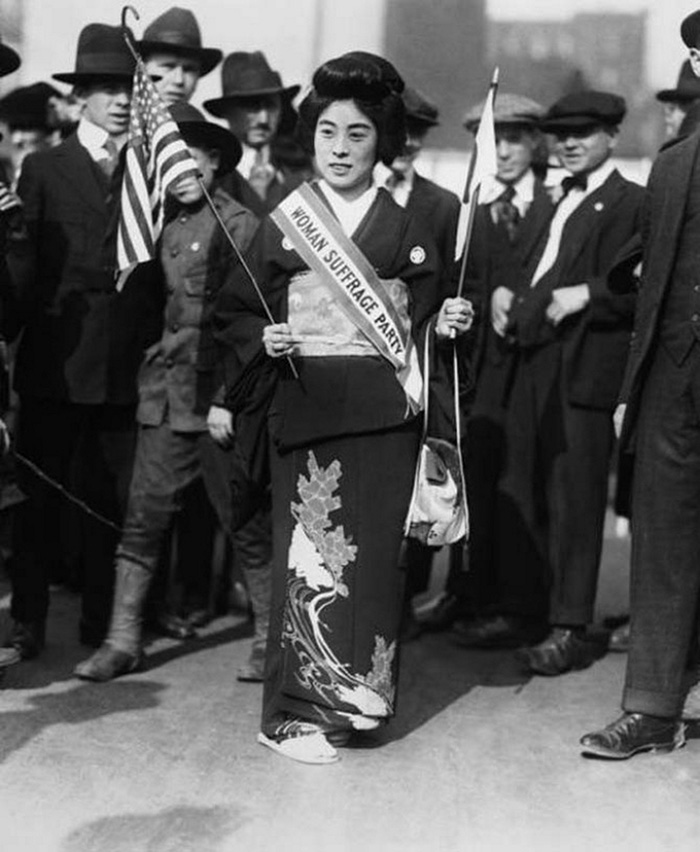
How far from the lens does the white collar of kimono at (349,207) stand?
5.55 metres

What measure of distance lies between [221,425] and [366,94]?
1359 mm

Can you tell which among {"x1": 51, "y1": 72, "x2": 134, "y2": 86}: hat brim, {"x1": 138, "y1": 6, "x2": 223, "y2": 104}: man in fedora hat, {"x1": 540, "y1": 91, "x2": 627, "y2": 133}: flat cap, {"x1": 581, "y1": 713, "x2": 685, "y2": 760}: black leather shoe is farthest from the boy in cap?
{"x1": 581, "y1": 713, "x2": 685, "y2": 760}: black leather shoe

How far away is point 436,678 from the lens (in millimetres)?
6656

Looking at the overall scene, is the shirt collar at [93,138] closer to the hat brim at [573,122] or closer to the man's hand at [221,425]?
the man's hand at [221,425]

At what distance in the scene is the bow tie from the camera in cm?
698

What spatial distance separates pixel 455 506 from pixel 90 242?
193 cm

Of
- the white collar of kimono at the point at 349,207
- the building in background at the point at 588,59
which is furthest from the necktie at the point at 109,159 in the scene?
the building in background at the point at 588,59

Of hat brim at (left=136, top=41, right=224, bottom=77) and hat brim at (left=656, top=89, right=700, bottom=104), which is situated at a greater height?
hat brim at (left=656, top=89, right=700, bottom=104)

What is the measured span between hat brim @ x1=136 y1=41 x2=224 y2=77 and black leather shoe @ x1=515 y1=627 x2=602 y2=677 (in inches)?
112

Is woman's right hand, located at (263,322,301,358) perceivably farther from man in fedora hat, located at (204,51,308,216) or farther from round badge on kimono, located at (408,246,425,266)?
man in fedora hat, located at (204,51,308,216)

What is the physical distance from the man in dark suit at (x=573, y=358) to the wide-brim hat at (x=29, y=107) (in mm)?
3326

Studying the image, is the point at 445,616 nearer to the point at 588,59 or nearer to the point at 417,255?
the point at 417,255

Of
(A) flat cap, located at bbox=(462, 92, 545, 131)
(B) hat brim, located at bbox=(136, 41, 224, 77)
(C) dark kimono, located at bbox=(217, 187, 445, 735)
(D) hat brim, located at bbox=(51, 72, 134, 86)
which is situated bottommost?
(C) dark kimono, located at bbox=(217, 187, 445, 735)

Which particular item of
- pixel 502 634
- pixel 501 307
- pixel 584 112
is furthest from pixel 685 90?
pixel 502 634
